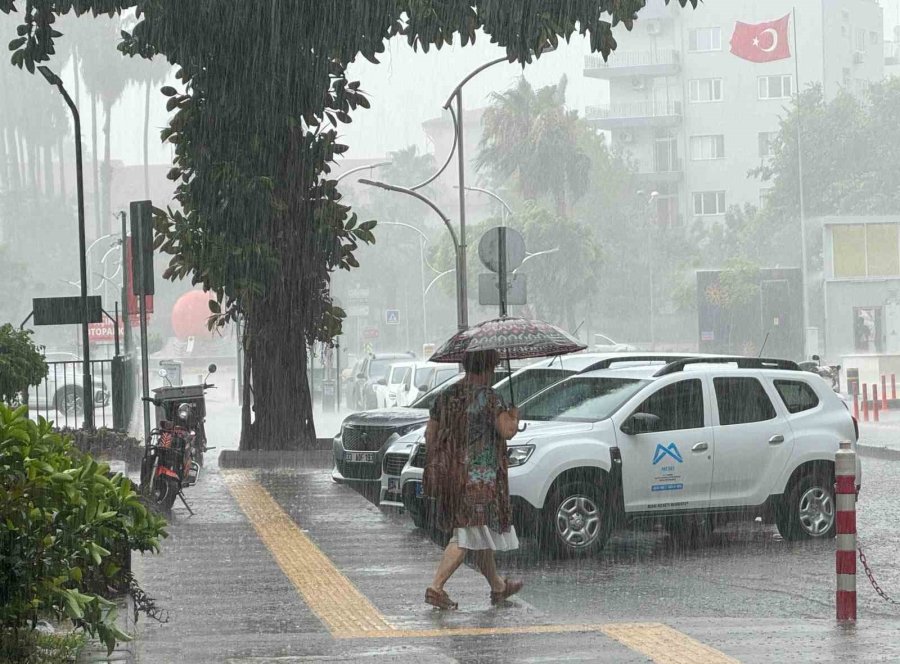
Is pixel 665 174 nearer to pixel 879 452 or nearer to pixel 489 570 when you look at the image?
pixel 879 452

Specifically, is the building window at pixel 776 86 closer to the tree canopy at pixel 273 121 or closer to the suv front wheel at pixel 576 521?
the tree canopy at pixel 273 121

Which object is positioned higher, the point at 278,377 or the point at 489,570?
the point at 278,377

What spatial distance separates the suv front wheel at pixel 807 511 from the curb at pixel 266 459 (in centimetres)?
757

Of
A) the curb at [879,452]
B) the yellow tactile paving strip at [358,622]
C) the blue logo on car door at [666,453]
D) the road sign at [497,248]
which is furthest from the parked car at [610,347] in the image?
the yellow tactile paving strip at [358,622]

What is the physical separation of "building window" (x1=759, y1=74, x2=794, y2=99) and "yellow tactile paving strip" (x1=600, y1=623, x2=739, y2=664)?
10257 cm

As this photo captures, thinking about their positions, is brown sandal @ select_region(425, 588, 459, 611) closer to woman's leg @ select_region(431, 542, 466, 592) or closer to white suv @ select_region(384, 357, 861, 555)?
woman's leg @ select_region(431, 542, 466, 592)

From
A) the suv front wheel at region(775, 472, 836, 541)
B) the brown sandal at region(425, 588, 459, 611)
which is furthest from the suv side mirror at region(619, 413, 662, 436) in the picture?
the brown sandal at region(425, 588, 459, 611)

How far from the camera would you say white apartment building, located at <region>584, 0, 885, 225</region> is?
353 feet

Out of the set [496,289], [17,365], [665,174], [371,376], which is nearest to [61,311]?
[17,365]

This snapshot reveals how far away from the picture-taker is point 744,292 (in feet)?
256

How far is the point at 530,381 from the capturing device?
622 inches

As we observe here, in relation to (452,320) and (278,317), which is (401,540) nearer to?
(278,317)

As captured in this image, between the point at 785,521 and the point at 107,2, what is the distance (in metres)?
10.8

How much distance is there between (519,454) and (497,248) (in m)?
7.72
